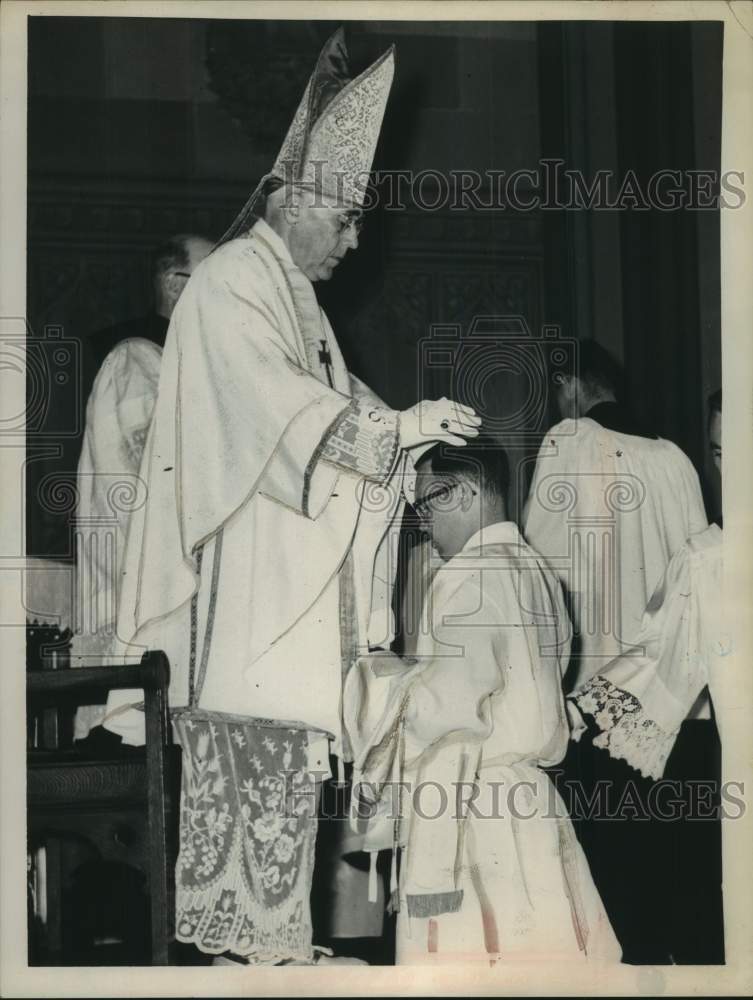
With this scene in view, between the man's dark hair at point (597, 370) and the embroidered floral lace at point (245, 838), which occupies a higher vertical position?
the man's dark hair at point (597, 370)

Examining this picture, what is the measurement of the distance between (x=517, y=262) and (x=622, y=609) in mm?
877

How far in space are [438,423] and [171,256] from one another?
0.76 metres

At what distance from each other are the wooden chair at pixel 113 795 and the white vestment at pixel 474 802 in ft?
1.47

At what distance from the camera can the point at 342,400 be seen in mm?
3531

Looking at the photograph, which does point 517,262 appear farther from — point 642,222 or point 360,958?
point 360,958

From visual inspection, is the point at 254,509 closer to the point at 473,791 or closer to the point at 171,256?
the point at 171,256

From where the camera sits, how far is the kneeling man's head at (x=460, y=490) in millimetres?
3539

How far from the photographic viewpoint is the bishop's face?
360 centimetres

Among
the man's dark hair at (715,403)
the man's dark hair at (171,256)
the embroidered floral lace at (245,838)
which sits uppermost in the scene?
the man's dark hair at (171,256)

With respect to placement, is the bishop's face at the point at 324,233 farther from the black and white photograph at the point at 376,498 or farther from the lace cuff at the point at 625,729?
the lace cuff at the point at 625,729

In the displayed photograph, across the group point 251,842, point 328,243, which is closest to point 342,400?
point 328,243

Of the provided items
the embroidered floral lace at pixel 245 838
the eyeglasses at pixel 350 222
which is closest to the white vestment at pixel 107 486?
the embroidered floral lace at pixel 245 838

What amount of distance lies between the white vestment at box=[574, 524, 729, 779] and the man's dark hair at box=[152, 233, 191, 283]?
140 cm

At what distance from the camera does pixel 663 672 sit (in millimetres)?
3551
